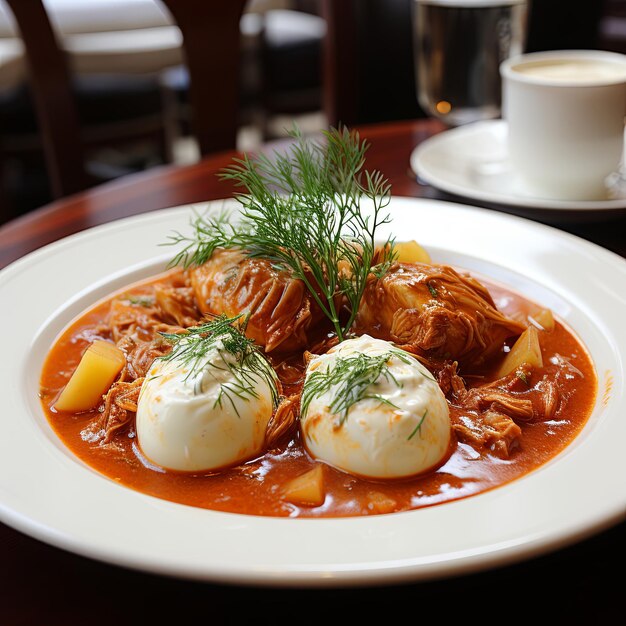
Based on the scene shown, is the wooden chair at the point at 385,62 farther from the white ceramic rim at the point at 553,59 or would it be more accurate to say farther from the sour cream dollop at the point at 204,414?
the sour cream dollop at the point at 204,414

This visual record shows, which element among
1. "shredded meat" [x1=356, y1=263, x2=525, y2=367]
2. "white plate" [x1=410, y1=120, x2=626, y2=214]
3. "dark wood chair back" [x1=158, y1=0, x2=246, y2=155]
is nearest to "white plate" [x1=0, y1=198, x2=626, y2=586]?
"shredded meat" [x1=356, y1=263, x2=525, y2=367]

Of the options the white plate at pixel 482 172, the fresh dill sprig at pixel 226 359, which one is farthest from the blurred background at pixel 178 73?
the fresh dill sprig at pixel 226 359

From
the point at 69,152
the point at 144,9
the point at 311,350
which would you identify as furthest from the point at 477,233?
the point at 144,9

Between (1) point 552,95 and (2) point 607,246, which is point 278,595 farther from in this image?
(1) point 552,95

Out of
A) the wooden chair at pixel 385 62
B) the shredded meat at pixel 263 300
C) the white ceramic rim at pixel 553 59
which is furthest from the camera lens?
the wooden chair at pixel 385 62

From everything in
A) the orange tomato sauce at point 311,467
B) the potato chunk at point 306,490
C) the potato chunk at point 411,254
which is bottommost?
the orange tomato sauce at point 311,467

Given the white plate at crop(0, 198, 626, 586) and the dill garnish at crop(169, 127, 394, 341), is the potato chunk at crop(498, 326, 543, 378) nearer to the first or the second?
the white plate at crop(0, 198, 626, 586)

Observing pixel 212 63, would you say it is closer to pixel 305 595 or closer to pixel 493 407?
pixel 493 407
